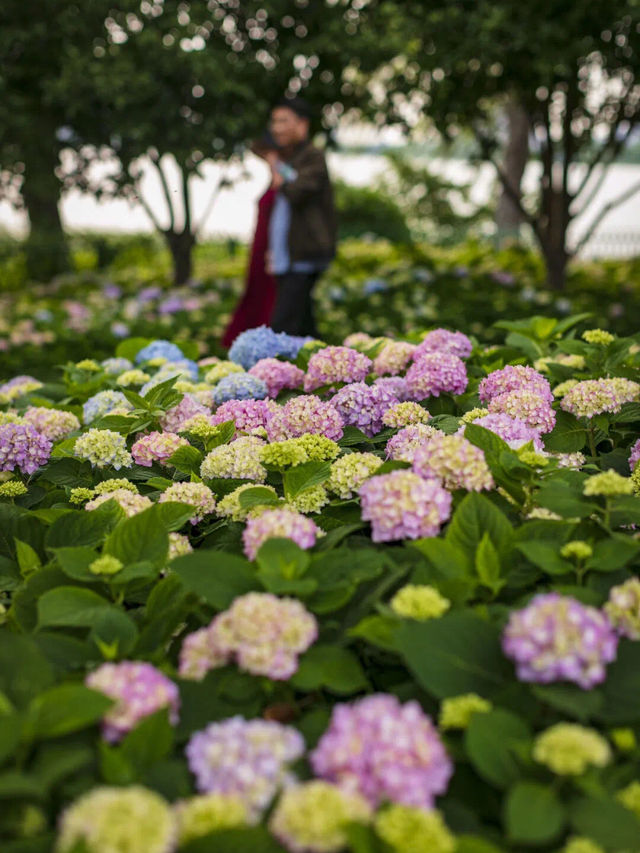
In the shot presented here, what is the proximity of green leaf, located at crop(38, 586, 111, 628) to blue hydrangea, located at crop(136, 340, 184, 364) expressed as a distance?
204 centimetres

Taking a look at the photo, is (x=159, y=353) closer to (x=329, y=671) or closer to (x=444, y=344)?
(x=444, y=344)

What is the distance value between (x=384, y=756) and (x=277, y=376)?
180 cm

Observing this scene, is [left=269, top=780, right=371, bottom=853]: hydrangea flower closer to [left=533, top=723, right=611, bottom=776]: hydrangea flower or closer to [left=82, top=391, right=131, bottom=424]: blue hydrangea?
[left=533, top=723, right=611, bottom=776]: hydrangea flower

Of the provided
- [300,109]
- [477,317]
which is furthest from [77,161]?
[477,317]

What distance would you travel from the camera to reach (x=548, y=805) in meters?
→ 1.05

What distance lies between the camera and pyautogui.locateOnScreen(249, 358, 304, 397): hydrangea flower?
276cm

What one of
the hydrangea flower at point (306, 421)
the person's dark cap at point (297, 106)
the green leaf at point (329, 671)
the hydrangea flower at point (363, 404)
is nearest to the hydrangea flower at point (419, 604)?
the green leaf at point (329, 671)

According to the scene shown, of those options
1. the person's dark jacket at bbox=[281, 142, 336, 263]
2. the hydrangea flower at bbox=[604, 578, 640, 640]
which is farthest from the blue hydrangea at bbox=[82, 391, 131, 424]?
the person's dark jacket at bbox=[281, 142, 336, 263]

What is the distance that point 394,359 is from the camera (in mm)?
2738

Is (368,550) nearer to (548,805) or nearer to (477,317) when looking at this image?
(548,805)

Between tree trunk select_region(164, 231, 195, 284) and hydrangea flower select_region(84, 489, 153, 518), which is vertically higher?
tree trunk select_region(164, 231, 195, 284)

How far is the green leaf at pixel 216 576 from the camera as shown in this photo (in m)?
1.41

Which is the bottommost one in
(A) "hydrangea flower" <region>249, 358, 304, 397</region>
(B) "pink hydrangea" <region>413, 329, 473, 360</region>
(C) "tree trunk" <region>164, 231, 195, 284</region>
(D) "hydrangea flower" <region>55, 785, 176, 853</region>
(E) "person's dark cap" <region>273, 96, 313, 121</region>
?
(D) "hydrangea flower" <region>55, 785, 176, 853</region>

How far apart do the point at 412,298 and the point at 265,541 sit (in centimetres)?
823
